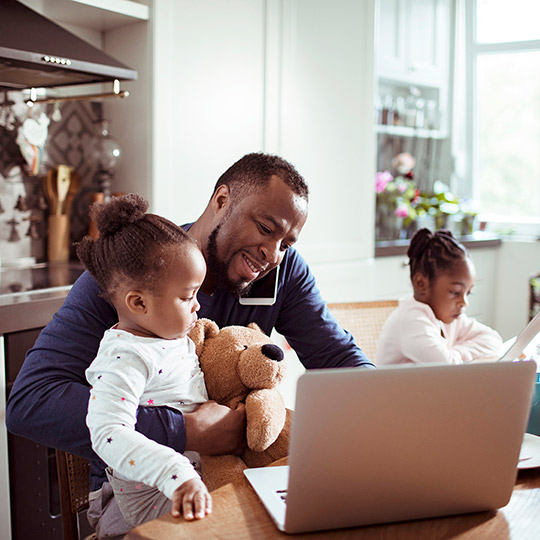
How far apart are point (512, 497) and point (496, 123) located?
437 centimetres

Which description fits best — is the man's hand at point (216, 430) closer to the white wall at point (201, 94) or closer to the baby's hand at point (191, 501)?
the baby's hand at point (191, 501)

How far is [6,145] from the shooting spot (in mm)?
2436

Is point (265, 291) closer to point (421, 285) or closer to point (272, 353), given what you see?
point (272, 353)

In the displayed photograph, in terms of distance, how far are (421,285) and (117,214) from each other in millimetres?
1177

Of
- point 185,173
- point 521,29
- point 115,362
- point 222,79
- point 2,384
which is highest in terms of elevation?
point 521,29

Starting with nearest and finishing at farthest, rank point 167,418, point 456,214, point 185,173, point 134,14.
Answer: point 167,418, point 134,14, point 185,173, point 456,214

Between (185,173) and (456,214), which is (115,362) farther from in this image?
(456,214)

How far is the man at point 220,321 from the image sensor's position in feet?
3.80

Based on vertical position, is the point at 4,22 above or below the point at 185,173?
above

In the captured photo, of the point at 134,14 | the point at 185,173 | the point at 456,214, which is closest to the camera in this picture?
the point at 134,14

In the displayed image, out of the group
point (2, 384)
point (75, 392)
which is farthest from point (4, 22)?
point (75, 392)

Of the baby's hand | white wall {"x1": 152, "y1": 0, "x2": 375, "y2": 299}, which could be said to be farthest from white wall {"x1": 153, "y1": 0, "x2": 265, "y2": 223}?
the baby's hand

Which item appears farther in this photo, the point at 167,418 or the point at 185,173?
the point at 185,173

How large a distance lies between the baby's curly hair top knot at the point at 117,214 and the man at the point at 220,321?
0.18 m
